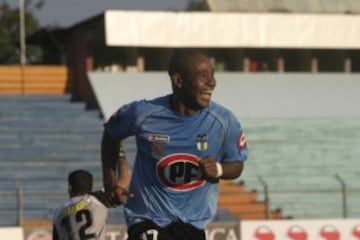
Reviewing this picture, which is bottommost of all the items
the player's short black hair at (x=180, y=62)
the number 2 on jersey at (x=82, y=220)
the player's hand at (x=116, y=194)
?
the number 2 on jersey at (x=82, y=220)

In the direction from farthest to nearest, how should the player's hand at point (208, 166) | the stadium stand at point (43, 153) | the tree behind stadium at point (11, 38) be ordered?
the tree behind stadium at point (11, 38), the stadium stand at point (43, 153), the player's hand at point (208, 166)

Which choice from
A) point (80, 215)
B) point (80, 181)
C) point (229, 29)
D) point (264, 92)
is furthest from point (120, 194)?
point (229, 29)

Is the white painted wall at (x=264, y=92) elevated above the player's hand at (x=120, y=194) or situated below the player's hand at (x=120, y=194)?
below

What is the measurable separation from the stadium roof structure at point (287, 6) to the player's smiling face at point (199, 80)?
2364cm

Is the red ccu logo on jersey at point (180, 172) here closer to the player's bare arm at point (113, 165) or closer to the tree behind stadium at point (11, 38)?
the player's bare arm at point (113, 165)

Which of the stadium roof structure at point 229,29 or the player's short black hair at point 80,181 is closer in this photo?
the player's short black hair at point 80,181

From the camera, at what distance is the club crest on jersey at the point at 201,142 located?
666 centimetres

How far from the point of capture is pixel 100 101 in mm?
27547

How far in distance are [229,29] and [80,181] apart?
20.2 m

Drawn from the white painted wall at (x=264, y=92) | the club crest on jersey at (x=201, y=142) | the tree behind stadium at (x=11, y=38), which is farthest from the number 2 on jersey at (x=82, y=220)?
the tree behind stadium at (x=11, y=38)

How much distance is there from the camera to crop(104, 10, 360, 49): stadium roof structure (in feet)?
96.4

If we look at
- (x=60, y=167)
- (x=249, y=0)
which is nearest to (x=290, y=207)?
(x=60, y=167)

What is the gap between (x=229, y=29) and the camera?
2991 cm

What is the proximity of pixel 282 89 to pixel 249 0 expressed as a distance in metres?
2.62
